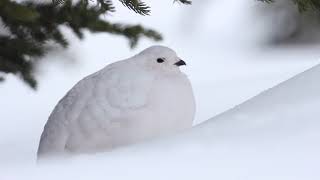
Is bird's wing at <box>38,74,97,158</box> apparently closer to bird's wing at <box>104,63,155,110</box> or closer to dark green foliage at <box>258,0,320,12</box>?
bird's wing at <box>104,63,155,110</box>

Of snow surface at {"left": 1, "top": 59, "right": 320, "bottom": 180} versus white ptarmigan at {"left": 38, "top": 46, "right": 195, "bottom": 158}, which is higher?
snow surface at {"left": 1, "top": 59, "right": 320, "bottom": 180}

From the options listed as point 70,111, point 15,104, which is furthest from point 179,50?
point 70,111

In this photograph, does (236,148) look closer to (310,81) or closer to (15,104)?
(310,81)

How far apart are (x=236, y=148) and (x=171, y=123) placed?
61 centimetres

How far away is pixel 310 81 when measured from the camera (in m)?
2.14

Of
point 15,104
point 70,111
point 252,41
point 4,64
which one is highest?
point 70,111

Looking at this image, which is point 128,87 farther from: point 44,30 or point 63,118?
point 44,30

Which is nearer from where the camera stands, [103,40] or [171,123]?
[171,123]

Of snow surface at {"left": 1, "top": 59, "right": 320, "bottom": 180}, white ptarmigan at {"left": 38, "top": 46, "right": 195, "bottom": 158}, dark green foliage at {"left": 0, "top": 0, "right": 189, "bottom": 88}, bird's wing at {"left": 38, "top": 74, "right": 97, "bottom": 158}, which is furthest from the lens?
dark green foliage at {"left": 0, "top": 0, "right": 189, "bottom": 88}

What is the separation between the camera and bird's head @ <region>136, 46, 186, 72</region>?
2.41 m

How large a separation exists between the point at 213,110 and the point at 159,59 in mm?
1916

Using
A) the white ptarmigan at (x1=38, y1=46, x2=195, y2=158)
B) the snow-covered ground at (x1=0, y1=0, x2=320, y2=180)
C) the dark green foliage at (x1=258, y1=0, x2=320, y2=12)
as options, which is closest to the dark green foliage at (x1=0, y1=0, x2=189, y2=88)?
the snow-covered ground at (x1=0, y1=0, x2=320, y2=180)

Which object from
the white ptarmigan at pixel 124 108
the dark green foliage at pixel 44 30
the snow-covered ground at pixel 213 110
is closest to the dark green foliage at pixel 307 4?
the snow-covered ground at pixel 213 110

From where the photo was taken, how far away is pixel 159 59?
242cm
